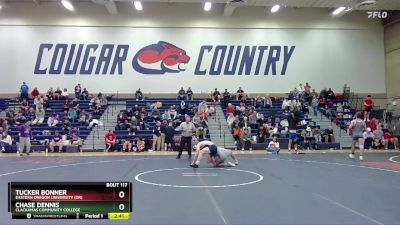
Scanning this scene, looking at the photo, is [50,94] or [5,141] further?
[50,94]

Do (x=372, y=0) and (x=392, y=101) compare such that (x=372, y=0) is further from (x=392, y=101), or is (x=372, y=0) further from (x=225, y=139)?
(x=225, y=139)

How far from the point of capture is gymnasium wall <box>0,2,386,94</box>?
2778 centimetres

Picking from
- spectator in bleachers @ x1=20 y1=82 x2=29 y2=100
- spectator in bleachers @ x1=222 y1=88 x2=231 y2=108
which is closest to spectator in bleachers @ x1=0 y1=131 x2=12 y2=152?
spectator in bleachers @ x1=20 y1=82 x2=29 y2=100

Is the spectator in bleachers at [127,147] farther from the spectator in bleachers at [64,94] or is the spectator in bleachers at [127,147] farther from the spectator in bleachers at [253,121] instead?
the spectator in bleachers at [64,94]

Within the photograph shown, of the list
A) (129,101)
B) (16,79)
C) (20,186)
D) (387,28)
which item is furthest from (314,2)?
(20,186)

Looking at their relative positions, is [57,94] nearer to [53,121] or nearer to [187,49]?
[53,121]

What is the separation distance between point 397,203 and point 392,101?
78.5 feet

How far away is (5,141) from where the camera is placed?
20344 mm

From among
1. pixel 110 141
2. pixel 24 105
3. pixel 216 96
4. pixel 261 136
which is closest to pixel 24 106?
pixel 24 105

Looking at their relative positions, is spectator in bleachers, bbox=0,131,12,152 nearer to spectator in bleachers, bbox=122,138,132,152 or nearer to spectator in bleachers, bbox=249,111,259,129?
spectator in bleachers, bbox=122,138,132,152

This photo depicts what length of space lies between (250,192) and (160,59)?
21617mm

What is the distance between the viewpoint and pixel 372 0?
22.8 meters

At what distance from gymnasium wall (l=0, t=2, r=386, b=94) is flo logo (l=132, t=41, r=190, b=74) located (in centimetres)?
7

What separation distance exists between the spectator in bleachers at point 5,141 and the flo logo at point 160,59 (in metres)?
10.3
